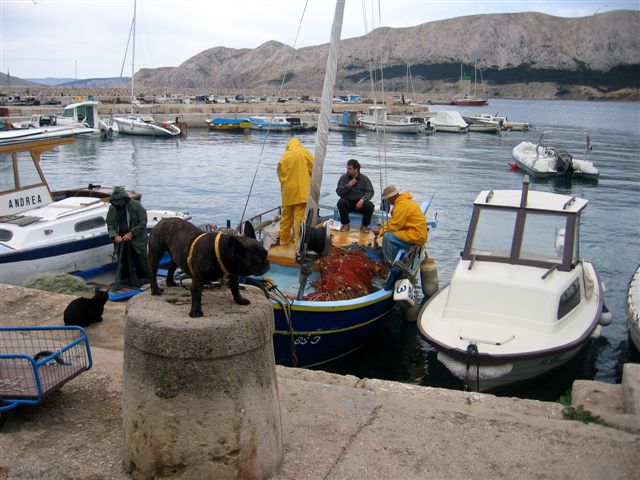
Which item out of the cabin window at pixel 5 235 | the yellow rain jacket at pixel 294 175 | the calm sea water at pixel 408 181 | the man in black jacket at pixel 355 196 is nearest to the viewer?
the yellow rain jacket at pixel 294 175

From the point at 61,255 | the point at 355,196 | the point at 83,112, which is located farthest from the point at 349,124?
the point at 61,255

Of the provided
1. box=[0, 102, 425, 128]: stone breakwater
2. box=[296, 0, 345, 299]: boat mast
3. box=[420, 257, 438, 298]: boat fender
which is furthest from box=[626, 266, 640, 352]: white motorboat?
box=[0, 102, 425, 128]: stone breakwater

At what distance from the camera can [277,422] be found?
443 cm

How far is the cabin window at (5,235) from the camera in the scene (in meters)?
12.1

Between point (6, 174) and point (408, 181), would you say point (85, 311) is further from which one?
point (408, 181)

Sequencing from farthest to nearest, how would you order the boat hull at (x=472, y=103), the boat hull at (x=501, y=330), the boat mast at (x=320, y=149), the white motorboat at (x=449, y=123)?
1. the boat hull at (x=472, y=103)
2. the white motorboat at (x=449, y=123)
3. the boat mast at (x=320, y=149)
4. the boat hull at (x=501, y=330)

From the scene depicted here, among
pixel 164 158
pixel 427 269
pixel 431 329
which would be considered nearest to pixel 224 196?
pixel 164 158

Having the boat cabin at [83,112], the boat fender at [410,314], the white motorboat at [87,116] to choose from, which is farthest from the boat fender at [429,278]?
the boat cabin at [83,112]

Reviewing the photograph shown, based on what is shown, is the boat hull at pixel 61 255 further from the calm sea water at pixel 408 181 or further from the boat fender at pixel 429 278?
the boat fender at pixel 429 278

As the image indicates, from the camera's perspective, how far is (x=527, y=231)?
10.2 metres

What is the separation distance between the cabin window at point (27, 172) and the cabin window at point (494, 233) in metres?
9.38

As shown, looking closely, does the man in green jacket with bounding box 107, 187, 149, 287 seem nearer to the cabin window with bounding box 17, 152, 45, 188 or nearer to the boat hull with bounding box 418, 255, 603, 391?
the cabin window with bounding box 17, 152, 45, 188

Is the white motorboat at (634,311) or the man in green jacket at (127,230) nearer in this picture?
the white motorboat at (634,311)

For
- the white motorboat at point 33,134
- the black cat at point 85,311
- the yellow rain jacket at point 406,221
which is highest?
the white motorboat at point 33,134
